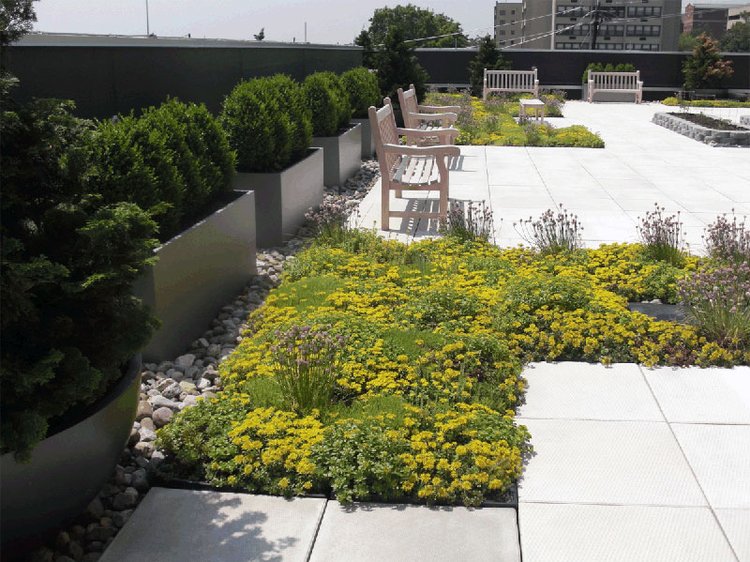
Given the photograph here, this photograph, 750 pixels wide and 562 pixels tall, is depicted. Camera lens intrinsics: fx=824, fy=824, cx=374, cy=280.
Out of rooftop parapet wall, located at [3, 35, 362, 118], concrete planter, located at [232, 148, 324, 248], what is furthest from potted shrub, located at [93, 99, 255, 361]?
concrete planter, located at [232, 148, 324, 248]

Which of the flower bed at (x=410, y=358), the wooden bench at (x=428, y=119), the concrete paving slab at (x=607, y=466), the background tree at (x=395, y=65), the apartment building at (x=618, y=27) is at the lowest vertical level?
the concrete paving slab at (x=607, y=466)

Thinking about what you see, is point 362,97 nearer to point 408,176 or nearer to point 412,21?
point 408,176

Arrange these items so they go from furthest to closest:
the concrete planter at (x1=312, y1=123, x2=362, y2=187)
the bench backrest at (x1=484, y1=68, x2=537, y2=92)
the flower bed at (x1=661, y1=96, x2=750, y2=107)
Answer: the bench backrest at (x1=484, y1=68, x2=537, y2=92) → the flower bed at (x1=661, y1=96, x2=750, y2=107) → the concrete planter at (x1=312, y1=123, x2=362, y2=187)

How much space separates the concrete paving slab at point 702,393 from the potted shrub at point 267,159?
4.06 m

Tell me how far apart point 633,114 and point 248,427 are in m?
20.4

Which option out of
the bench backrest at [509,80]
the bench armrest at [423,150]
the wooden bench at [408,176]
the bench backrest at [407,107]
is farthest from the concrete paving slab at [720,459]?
the bench backrest at [509,80]

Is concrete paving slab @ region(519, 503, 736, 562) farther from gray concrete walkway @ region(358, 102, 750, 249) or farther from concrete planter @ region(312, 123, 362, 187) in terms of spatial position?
concrete planter @ region(312, 123, 362, 187)

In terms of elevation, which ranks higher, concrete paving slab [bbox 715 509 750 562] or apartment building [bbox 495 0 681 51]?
apartment building [bbox 495 0 681 51]

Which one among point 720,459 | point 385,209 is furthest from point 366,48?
point 720,459

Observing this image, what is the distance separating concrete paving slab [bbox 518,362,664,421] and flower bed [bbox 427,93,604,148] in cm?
1047

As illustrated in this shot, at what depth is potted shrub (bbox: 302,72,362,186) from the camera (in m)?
10.8

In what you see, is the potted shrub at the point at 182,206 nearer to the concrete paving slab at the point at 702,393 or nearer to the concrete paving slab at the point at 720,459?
the concrete paving slab at the point at 720,459

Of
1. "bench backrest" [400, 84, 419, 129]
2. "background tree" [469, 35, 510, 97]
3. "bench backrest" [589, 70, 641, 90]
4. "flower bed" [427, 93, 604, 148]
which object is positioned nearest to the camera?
"bench backrest" [400, 84, 419, 129]

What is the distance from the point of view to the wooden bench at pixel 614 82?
2656cm
